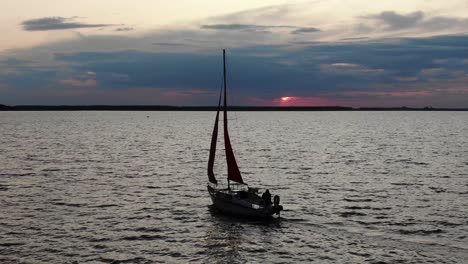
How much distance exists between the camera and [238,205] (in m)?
40.3

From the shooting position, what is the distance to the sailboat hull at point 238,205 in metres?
38.9

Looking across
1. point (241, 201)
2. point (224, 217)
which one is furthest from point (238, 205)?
point (224, 217)

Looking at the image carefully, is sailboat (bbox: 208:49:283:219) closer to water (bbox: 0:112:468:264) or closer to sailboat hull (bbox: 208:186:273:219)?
sailboat hull (bbox: 208:186:273:219)

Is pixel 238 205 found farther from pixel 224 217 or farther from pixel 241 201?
pixel 224 217

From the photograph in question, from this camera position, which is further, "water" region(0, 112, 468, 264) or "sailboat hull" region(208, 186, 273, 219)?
"sailboat hull" region(208, 186, 273, 219)

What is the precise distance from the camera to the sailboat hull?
128 feet

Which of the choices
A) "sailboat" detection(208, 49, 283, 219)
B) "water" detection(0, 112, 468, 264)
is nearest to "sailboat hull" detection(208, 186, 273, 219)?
"sailboat" detection(208, 49, 283, 219)

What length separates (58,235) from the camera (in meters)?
35.3

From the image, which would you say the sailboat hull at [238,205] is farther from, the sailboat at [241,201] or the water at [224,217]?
the water at [224,217]

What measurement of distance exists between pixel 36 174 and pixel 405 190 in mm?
46953

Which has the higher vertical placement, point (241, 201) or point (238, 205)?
point (241, 201)

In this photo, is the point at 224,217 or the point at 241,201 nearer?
the point at 241,201

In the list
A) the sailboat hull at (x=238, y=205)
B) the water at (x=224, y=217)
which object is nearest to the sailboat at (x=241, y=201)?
the sailboat hull at (x=238, y=205)

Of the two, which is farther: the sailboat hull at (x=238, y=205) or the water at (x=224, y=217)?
the sailboat hull at (x=238, y=205)
